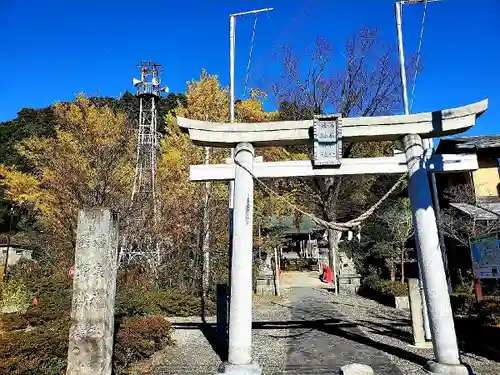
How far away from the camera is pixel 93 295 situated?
5246mm

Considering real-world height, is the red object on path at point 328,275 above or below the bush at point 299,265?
below

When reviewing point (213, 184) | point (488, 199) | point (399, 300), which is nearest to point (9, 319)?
point (213, 184)

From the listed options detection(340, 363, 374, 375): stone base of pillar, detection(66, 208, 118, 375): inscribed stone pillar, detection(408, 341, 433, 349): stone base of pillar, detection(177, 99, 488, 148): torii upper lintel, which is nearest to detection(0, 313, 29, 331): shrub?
detection(66, 208, 118, 375): inscribed stone pillar

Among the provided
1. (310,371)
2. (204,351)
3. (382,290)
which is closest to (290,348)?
(310,371)

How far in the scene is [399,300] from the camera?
14094 millimetres

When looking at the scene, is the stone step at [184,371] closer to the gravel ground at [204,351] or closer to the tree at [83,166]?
the gravel ground at [204,351]

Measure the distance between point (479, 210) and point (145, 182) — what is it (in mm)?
14971

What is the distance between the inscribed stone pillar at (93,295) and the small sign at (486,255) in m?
7.63

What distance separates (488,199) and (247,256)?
15563 mm

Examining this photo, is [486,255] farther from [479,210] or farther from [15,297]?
[15,297]

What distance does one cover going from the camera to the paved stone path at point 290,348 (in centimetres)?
667

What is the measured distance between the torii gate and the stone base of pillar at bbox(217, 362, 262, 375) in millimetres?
44

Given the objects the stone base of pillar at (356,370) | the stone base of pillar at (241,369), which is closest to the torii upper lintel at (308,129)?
the stone base of pillar at (241,369)

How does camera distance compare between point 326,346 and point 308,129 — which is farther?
point 326,346
